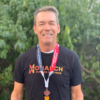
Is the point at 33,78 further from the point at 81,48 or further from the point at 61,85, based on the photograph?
the point at 81,48

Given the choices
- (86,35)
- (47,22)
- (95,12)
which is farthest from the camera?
(95,12)

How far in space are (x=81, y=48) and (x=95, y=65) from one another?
0.59 m

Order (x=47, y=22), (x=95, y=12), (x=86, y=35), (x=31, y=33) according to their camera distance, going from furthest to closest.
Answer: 1. (x=95, y=12)
2. (x=86, y=35)
3. (x=31, y=33)
4. (x=47, y=22)

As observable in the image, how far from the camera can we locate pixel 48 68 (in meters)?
1.49

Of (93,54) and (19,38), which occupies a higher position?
(19,38)

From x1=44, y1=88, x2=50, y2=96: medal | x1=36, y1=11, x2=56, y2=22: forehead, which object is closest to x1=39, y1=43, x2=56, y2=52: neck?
x1=36, y1=11, x2=56, y2=22: forehead

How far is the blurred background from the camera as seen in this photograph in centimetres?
200

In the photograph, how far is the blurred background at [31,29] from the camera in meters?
2.00

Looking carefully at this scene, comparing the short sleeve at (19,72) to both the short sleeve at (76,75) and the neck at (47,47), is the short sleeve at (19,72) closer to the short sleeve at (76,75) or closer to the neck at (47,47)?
the neck at (47,47)

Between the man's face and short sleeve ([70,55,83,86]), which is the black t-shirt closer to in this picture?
short sleeve ([70,55,83,86])

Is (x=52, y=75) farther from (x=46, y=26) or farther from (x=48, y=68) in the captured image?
(x=46, y=26)

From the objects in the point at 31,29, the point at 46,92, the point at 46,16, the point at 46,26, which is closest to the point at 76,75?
the point at 46,92

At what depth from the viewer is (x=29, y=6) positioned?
208 centimetres

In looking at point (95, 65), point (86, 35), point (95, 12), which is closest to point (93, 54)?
point (95, 65)
